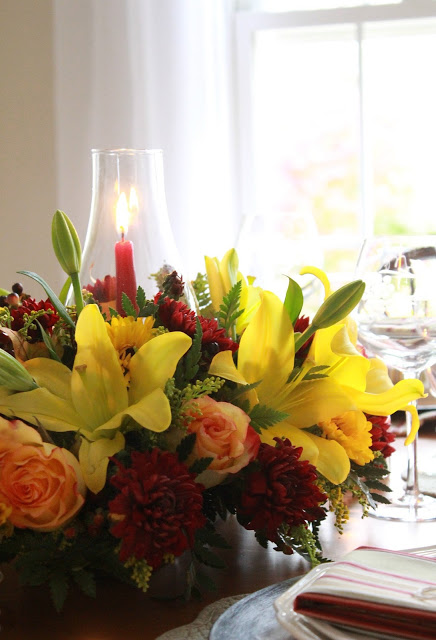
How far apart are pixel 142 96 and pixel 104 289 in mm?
1581

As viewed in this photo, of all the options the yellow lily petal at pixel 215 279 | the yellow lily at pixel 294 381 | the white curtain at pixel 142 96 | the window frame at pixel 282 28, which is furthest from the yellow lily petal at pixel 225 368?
the window frame at pixel 282 28

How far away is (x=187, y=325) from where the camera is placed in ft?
2.03

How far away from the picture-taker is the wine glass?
0.81 metres

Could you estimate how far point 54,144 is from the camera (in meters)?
2.19

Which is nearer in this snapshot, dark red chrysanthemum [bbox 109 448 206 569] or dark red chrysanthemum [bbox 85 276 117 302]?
dark red chrysanthemum [bbox 109 448 206 569]

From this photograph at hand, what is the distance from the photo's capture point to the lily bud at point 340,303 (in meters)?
0.60

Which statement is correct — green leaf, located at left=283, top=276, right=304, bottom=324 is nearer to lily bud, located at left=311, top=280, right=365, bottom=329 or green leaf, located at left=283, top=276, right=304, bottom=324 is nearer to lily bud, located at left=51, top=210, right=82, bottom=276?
lily bud, located at left=311, top=280, right=365, bottom=329

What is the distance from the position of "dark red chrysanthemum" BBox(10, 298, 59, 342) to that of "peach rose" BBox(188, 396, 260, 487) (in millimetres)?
135

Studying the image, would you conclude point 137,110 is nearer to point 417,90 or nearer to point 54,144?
point 54,144

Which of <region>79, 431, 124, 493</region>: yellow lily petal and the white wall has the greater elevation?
the white wall

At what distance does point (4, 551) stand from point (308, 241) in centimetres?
72

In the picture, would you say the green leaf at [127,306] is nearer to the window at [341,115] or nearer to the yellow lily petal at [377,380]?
the yellow lily petal at [377,380]

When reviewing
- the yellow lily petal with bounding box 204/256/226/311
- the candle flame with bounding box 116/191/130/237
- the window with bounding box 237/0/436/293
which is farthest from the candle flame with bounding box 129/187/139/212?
the window with bounding box 237/0/436/293

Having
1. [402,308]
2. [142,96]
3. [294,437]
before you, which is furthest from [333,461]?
[142,96]
